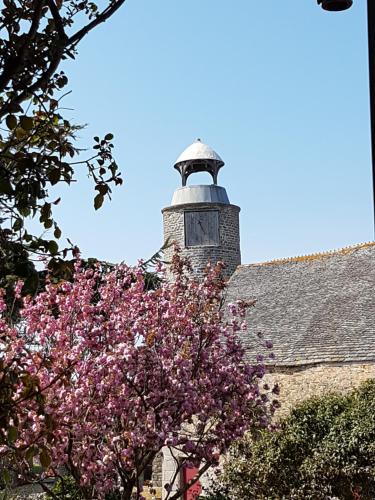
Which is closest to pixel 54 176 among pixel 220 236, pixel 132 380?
pixel 132 380

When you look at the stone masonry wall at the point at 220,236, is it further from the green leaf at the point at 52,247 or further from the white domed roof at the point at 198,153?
the green leaf at the point at 52,247

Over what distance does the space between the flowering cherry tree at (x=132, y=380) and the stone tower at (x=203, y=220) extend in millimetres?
26678

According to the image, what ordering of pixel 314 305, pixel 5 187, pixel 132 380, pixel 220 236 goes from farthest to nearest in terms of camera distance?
pixel 220 236
pixel 314 305
pixel 132 380
pixel 5 187

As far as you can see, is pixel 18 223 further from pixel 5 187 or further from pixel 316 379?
pixel 316 379

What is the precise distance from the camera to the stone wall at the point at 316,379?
65.1 ft

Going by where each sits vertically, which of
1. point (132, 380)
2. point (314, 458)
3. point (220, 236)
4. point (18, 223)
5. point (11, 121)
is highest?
point (220, 236)

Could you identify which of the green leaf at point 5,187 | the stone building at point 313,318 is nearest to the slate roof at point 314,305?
the stone building at point 313,318

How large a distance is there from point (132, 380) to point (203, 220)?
95.9ft

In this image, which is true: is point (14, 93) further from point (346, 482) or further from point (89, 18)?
point (346, 482)

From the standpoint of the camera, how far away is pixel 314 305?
2400 centimetres

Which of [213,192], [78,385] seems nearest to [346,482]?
[78,385]

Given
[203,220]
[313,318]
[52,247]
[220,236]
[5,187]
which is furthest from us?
[203,220]

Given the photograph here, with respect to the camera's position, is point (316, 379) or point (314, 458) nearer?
point (314, 458)

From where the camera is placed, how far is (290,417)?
1614 centimetres
